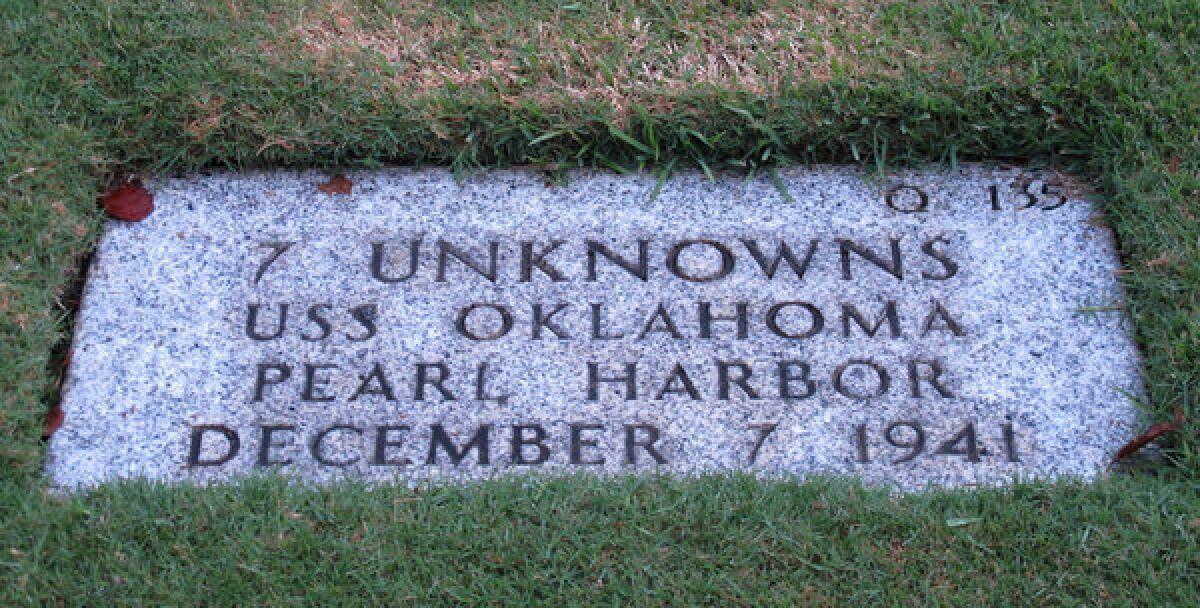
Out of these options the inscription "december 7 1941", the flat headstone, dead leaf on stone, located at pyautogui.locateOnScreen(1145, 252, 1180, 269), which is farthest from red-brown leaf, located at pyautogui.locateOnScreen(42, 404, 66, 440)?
dead leaf on stone, located at pyautogui.locateOnScreen(1145, 252, 1180, 269)

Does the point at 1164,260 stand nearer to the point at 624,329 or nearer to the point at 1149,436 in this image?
the point at 1149,436

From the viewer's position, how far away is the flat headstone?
290cm

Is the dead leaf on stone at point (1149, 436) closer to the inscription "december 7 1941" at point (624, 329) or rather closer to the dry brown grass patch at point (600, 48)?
the inscription "december 7 1941" at point (624, 329)

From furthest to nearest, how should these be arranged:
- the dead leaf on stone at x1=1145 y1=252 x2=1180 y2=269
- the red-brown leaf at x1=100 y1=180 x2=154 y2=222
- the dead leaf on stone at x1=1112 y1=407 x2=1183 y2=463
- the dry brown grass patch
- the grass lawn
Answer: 1. the dry brown grass patch
2. the red-brown leaf at x1=100 y1=180 x2=154 y2=222
3. the dead leaf on stone at x1=1145 y1=252 x2=1180 y2=269
4. the dead leaf on stone at x1=1112 y1=407 x2=1183 y2=463
5. the grass lawn

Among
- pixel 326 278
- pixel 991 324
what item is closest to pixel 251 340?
pixel 326 278

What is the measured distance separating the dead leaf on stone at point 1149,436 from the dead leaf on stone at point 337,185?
6.48 feet

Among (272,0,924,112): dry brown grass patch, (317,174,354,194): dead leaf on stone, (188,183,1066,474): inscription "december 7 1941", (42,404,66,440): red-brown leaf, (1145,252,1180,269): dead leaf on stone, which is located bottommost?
(42,404,66,440): red-brown leaf

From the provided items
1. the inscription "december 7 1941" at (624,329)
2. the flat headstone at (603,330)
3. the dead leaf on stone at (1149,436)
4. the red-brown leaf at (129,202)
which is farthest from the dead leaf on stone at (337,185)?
the dead leaf on stone at (1149,436)

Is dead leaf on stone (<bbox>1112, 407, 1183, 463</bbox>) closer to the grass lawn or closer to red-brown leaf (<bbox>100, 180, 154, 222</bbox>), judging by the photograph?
the grass lawn

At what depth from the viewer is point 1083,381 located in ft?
9.79

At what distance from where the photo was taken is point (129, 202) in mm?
3348

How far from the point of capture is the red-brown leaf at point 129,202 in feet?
10.9

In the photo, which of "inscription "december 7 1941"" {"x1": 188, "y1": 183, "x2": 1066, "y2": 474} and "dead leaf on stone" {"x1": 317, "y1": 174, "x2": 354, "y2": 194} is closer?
"inscription "december 7 1941"" {"x1": 188, "y1": 183, "x2": 1066, "y2": 474}

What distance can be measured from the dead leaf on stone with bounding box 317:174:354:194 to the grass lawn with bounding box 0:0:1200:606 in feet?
0.27
